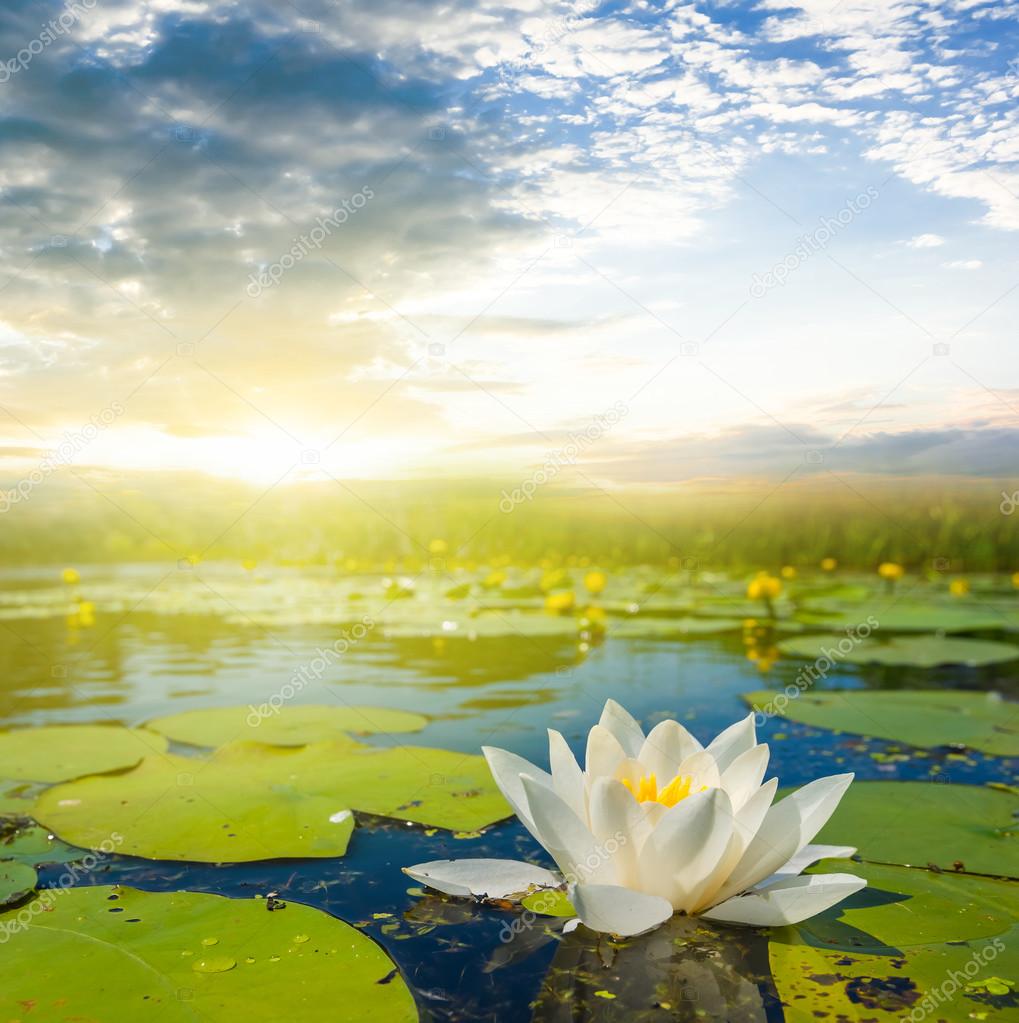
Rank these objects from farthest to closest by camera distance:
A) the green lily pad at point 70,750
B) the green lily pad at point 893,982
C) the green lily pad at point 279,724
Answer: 1. the green lily pad at point 279,724
2. the green lily pad at point 70,750
3. the green lily pad at point 893,982

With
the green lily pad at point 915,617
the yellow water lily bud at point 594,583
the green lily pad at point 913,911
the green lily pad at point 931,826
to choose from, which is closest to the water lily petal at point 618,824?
the green lily pad at point 913,911

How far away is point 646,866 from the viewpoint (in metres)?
2.07

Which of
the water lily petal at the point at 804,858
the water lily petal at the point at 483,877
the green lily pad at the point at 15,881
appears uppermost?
the water lily petal at the point at 804,858

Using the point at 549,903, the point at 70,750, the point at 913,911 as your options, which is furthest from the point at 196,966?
the point at 70,750

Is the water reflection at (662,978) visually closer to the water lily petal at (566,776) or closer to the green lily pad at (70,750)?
the water lily petal at (566,776)

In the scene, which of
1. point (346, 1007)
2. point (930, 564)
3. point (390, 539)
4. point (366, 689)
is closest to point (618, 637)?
point (366, 689)

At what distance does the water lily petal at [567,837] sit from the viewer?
206 cm

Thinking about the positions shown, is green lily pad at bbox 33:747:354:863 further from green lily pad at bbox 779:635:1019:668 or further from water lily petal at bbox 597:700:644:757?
green lily pad at bbox 779:635:1019:668

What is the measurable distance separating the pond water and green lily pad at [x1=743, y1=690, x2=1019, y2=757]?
0.45 feet

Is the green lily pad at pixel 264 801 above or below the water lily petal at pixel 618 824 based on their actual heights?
below

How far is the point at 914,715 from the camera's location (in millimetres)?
4270

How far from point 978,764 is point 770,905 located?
202 cm

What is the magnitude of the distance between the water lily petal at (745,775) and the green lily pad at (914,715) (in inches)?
79.6

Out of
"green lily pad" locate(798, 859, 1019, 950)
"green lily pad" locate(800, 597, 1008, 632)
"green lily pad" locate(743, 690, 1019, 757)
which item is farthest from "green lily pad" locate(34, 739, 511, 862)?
"green lily pad" locate(800, 597, 1008, 632)
